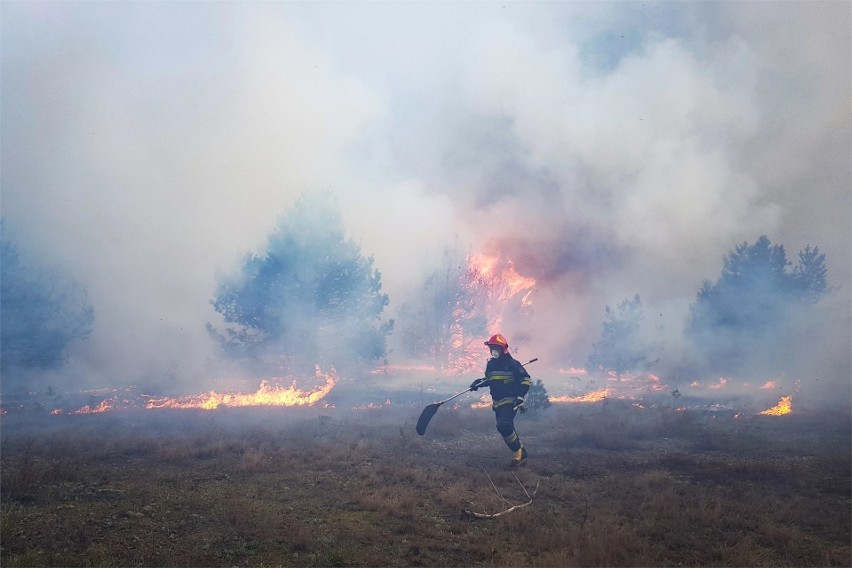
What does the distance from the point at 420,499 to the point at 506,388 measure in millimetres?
4348

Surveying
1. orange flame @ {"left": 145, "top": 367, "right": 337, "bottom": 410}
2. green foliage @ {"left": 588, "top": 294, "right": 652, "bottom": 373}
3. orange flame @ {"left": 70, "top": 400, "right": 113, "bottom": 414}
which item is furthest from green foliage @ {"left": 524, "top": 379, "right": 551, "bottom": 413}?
green foliage @ {"left": 588, "top": 294, "right": 652, "bottom": 373}

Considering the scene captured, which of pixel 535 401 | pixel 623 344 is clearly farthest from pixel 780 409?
pixel 623 344

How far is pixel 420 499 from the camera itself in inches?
374

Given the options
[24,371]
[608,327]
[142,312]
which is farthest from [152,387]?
[608,327]

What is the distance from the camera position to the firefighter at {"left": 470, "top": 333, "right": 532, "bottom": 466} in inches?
494

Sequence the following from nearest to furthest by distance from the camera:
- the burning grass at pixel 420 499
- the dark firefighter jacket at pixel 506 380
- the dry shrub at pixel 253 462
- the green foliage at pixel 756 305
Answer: the burning grass at pixel 420 499
the dry shrub at pixel 253 462
the dark firefighter jacket at pixel 506 380
the green foliage at pixel 756 305

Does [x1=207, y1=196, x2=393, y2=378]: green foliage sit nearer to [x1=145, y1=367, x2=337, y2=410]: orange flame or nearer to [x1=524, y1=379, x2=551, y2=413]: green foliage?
[x1=145, y1=367, x2=337, y2=410]: orange flame

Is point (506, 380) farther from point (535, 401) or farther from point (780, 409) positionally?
point (780, 409)

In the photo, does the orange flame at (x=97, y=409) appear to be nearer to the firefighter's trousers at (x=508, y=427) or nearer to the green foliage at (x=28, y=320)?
the green foliage at (x=28, y=320)

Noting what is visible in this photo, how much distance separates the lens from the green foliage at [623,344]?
42.8m

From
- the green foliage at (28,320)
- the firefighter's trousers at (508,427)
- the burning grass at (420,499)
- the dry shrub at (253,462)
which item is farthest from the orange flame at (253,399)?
the firefighter's trousers at (508,427)

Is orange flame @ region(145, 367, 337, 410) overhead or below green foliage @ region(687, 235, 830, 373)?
below

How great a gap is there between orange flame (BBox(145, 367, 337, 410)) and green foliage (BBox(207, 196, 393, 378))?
6.64ft

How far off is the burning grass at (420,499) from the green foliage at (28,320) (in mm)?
13391
